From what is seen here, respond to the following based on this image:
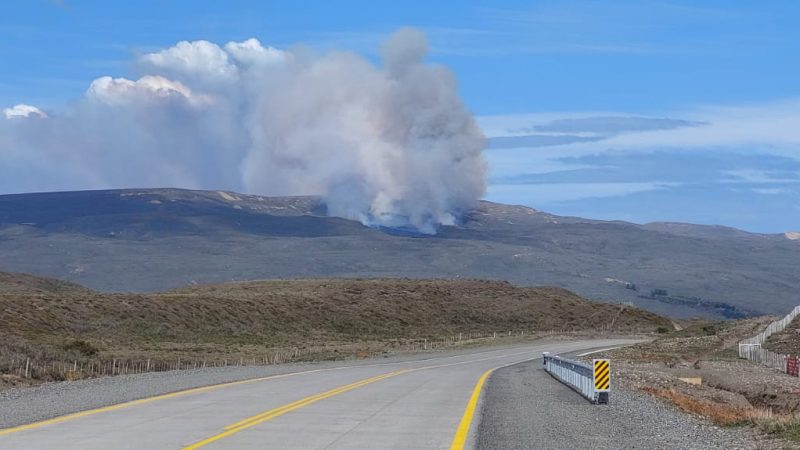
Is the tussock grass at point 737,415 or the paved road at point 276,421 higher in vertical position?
the tussock grass at point 737,415

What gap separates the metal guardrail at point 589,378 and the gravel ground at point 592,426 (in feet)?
0.92

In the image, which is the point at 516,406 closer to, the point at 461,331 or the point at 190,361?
the point at 190,361

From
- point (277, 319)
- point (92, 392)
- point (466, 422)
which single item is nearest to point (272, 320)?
point (277, 319)

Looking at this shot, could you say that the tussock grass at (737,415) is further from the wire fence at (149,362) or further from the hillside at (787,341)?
the hillside at (787,341)

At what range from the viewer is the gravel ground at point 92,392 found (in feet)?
65.8

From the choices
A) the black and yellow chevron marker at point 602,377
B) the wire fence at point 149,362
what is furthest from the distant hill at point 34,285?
the black and yellow chevron marker at point 602,377

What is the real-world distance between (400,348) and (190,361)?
75.6ft

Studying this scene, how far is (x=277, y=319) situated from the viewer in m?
91.8

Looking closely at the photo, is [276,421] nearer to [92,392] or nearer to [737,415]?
[92,392]

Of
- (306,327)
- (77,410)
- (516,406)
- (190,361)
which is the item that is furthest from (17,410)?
(306,327)

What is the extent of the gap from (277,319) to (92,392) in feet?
219

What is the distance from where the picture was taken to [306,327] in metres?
92.2

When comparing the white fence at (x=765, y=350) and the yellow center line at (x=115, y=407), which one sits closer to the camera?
the yellow center line at (x=115, y=407)

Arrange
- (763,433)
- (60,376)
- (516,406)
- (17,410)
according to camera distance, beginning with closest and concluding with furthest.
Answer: (763,433) → (17,410) → (516,406) → (60,376)
